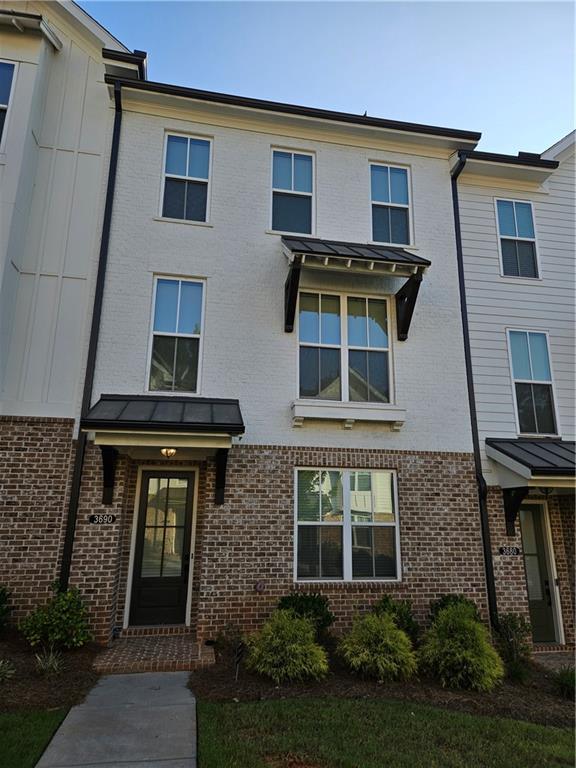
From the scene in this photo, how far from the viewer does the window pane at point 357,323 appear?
28.4 ft

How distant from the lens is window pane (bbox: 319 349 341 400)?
8.31m

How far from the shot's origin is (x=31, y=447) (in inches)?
285

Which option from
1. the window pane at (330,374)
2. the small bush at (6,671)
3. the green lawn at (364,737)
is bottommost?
the green lawn at (364,737)

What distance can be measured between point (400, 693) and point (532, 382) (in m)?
6.30

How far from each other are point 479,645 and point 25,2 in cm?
1340

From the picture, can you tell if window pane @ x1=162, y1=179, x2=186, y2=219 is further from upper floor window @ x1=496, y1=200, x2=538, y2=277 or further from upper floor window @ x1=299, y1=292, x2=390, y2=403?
upper floor window @ x1=496, y1=200, x2=538, y2=277

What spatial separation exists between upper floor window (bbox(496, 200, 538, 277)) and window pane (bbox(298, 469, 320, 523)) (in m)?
5.92

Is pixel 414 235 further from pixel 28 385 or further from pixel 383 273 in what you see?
pixel 28 385

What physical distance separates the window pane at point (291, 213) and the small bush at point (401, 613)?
674cm

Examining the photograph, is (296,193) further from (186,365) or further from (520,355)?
(520,355)

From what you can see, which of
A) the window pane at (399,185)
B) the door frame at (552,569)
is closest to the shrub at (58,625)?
the door frame at (552,569)

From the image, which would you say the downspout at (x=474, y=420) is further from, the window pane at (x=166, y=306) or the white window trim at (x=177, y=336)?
the window pane at (x=166, y=306)

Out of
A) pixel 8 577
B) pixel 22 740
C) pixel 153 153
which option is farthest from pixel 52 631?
pixel 153 153

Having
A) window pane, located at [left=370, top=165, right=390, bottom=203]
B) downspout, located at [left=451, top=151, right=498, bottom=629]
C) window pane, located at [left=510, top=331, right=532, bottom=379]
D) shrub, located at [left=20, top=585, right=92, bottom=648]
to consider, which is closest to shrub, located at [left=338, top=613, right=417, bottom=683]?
downspout, located at [left=451, top=151, right=498, bottom=629]
